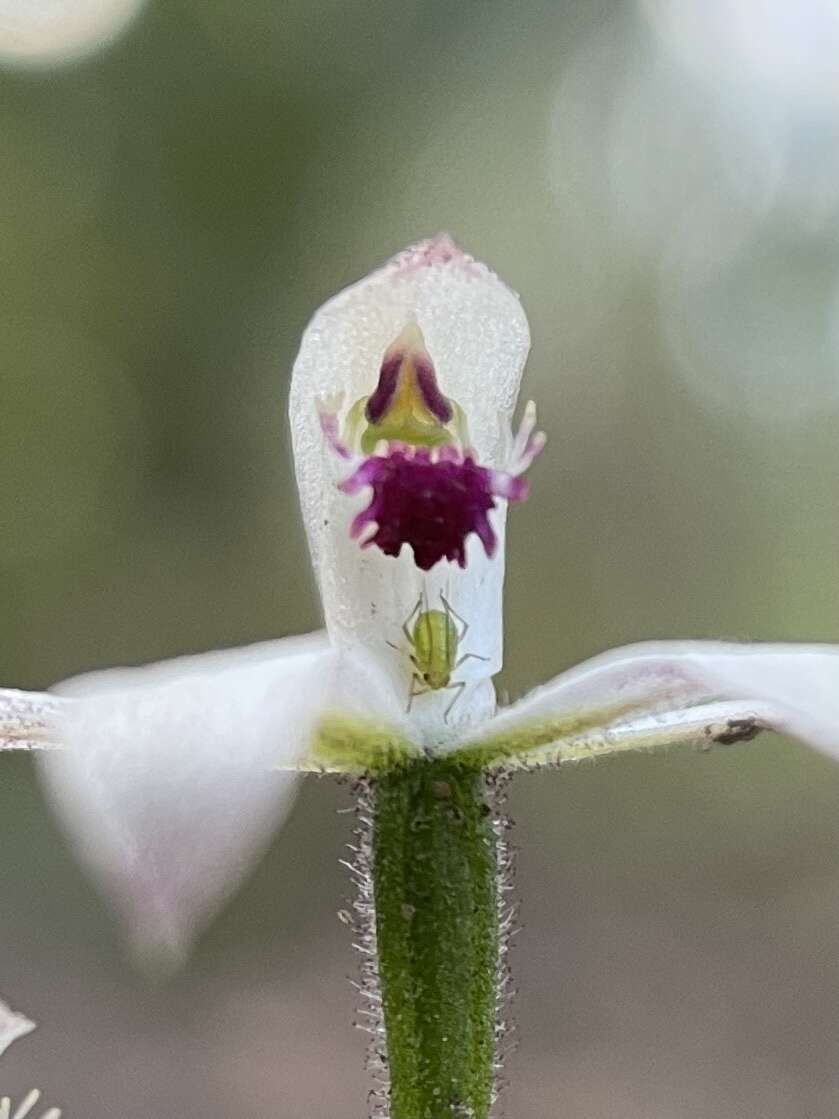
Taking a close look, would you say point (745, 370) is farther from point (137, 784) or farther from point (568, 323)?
point (137, 784)

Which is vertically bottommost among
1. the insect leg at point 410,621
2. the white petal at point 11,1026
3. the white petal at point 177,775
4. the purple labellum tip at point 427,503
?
the white petal at point 11,1026

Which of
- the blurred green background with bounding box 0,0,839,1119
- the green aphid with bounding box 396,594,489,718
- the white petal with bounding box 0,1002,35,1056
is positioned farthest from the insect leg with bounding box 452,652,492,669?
the blurred green background with bounding box 0,0,839,1119

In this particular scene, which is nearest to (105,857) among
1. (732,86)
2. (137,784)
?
(137,784)

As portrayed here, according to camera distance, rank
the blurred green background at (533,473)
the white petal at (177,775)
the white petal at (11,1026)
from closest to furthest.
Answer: the white petal at (177,775) → the white petal at (11,1026) → the blurred green background at (533,473)

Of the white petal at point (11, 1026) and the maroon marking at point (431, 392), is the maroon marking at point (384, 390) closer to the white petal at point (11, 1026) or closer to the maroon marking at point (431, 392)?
the maroon marking at point (431, 392)

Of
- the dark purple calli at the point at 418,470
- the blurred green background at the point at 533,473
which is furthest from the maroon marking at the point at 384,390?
the blurred green background at the point at 533,473

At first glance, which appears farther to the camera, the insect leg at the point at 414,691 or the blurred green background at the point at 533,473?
the blurred green background at the point at 533,473

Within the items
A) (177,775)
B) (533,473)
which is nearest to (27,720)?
(177,775)

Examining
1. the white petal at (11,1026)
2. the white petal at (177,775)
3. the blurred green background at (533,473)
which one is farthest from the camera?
the blurred green background at (533,473)

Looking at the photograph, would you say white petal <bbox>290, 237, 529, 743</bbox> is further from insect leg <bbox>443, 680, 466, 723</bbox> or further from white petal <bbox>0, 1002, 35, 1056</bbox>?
white petal <bbox>0, 1002, 35, 1056</bbox>

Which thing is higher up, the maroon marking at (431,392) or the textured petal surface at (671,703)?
the maroon marking at (431,392)
